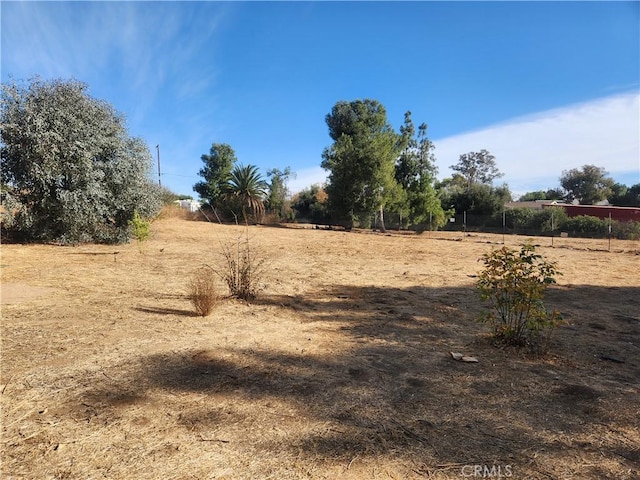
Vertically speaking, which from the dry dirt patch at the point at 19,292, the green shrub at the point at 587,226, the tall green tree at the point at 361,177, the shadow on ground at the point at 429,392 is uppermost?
the tall green tree at the point at 361,177

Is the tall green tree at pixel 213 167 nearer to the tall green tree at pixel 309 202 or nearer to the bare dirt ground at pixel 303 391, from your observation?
the tall green tree at pixel 309 202

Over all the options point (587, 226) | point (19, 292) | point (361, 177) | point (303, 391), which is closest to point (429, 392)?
point (303, 391)

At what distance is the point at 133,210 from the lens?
12797 mm

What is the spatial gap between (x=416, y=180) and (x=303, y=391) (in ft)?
101

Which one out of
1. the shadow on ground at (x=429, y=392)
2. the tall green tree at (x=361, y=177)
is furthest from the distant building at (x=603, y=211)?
the shadow on ground at (x=429, y=392)

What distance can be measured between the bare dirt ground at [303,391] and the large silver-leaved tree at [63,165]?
6.23 m

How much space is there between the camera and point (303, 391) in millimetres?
2787

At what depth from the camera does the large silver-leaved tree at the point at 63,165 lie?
1070 cm

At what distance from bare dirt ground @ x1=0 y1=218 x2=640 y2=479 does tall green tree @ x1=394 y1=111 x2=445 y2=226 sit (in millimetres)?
23251

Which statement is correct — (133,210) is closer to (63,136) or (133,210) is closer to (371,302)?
(63,136)

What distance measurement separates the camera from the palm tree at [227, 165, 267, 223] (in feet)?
97.8

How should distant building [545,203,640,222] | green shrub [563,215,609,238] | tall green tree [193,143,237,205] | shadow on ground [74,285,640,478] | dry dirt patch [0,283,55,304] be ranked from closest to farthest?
shadow on ground [74,285,640,478] → dry dirt patch [0,283,55,304] → green shrub [563,215,609,238] → distant building [545,203,640,222] → tall green tree [193,143,237,205]

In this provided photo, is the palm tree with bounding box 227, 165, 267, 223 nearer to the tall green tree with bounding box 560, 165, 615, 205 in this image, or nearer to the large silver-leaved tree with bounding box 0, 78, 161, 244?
the large silver-leaved tree with bounding box 0, 78, 161, 244

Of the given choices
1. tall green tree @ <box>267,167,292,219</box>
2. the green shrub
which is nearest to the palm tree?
tall green tree @ <box>267,167,292,219</box>
